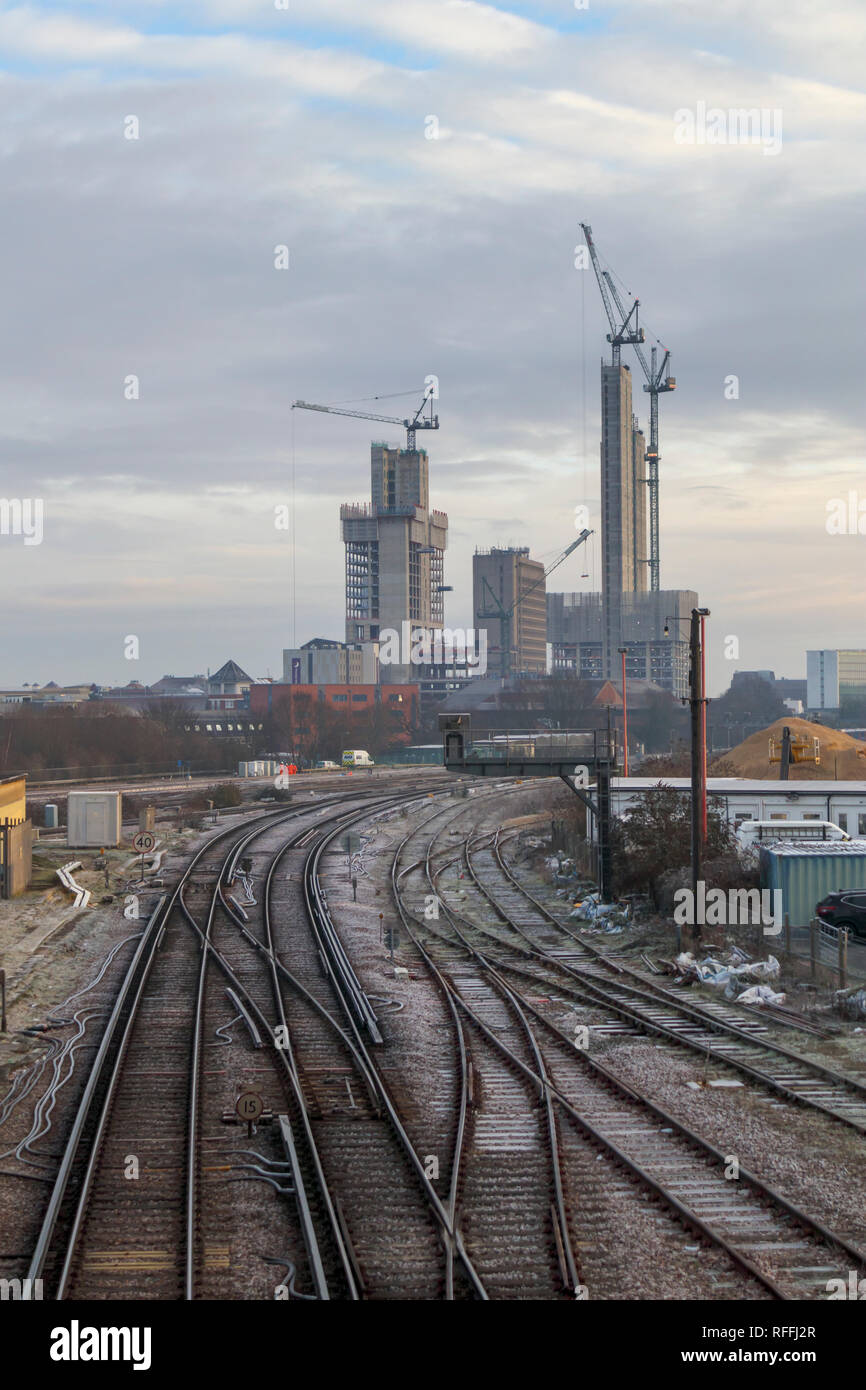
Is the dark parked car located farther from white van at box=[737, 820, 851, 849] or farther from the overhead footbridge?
the overhead footbridge

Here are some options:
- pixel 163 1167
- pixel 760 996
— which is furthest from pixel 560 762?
pixel 163 1167

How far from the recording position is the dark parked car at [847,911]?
24.1m

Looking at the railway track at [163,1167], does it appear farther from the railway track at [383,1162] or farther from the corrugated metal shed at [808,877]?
the corrugated metal shed at [808,877]

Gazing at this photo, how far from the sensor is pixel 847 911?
24.3 meters

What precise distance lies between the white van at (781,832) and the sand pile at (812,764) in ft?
79.3

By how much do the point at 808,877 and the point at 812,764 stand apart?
33.1 metres

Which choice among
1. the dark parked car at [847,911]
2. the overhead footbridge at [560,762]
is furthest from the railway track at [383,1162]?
the overhead footbridge at [560,762]

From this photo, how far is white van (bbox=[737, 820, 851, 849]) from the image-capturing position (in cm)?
2977

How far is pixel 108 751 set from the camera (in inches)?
3189

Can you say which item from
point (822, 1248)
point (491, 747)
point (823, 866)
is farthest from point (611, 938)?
point (822, 1248)

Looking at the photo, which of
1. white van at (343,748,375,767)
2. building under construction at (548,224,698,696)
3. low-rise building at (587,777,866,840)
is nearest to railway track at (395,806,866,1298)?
low-rise building at (587,777,866,840)

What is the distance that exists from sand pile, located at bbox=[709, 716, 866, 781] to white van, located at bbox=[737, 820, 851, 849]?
24.2 m

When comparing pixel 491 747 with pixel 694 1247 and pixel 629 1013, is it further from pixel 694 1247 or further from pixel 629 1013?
pixel 694 1247

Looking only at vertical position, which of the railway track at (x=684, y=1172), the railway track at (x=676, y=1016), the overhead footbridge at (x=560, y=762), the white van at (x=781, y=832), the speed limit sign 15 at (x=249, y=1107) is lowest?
the railway track at (x=676, y=1016)
